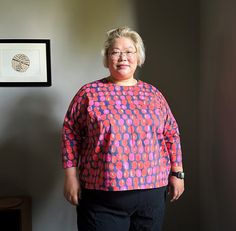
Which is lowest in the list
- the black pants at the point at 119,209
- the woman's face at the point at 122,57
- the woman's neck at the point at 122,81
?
the black pants at the point at 119,209

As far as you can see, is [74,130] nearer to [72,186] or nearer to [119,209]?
[72,186]

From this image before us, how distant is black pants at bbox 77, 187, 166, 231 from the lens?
1.32m

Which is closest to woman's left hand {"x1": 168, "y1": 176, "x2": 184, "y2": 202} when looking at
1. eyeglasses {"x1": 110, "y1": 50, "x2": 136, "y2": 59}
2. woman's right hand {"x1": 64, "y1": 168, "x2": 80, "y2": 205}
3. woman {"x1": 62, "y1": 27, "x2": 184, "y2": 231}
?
woman {"x1": 62, "y1": 27, "x2": 184, "y2": 231}

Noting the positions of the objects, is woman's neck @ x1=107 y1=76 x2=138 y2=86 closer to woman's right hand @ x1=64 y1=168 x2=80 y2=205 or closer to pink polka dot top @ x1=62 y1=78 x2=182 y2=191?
pink polka dot top @ x1=62 y1=78 x2=182 y2=191

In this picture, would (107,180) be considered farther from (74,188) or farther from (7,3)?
(7,3)

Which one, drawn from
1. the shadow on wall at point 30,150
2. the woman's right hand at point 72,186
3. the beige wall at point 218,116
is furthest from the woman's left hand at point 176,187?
the shadow on wall at point 30,150

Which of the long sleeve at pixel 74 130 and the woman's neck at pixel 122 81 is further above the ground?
the woman's neck at pixel 122 81

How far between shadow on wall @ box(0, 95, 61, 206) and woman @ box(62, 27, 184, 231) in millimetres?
650

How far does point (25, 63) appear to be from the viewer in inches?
76.9

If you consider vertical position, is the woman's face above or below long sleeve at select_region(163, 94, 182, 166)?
above

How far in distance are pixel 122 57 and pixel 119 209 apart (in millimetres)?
632

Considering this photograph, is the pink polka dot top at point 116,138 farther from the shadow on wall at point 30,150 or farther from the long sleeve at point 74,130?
the shadow on wall at point 30,150

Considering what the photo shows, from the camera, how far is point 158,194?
1.38m

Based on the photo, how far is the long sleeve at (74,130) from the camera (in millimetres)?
1366
